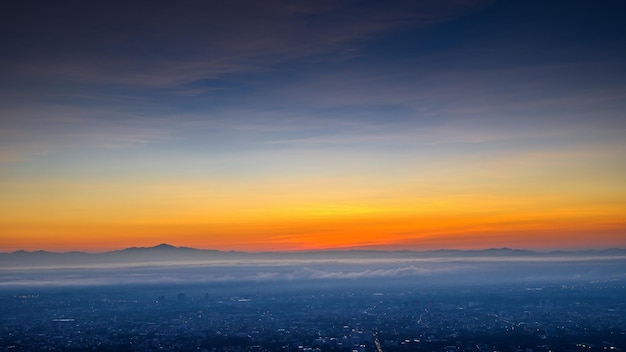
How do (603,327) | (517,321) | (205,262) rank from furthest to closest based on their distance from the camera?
(205,262) < (517,321) < (603,327)

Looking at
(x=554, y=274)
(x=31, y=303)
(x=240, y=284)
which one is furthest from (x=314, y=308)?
(x=554, y=274)

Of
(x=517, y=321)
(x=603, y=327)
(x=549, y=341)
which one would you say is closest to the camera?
(x=549, y=341)

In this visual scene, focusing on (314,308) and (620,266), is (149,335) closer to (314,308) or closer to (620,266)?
(314,308)

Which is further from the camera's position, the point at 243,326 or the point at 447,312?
the point at 447,312

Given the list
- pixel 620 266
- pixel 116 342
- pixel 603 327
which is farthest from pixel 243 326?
pixel 620 266

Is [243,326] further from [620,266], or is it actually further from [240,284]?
[620,266]

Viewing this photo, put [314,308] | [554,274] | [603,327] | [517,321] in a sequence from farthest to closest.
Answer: [554,274] → [314,308] → [517,321] → [603,327]
